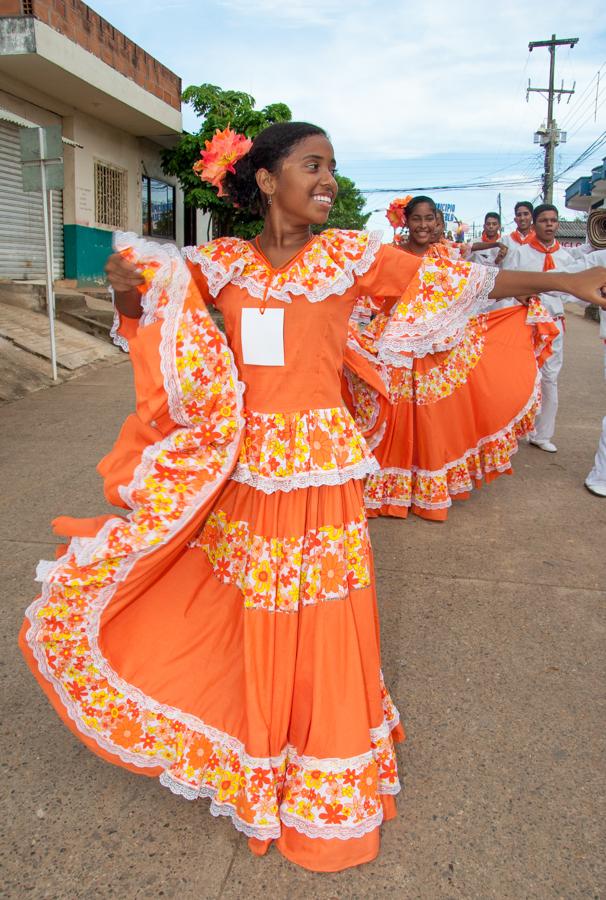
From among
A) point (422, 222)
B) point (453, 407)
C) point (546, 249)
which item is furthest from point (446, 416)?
point (546, 249)

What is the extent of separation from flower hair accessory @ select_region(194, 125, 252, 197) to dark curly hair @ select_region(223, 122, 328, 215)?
0.07 feet

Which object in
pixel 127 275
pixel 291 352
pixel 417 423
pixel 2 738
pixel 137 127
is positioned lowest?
pixel 2 738

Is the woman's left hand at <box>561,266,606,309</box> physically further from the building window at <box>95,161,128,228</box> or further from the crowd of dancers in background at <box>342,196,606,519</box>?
the building window at <box>95,161,128,228</box>

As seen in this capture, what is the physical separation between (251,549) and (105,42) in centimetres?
1404

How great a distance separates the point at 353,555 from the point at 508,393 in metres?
3.20

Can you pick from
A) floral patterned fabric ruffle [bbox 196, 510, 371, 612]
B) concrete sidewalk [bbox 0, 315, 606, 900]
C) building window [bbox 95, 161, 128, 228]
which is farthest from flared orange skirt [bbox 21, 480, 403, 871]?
building window [bbox 95, 161, 128, 228]

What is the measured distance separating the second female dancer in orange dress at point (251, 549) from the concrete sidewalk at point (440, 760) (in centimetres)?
14

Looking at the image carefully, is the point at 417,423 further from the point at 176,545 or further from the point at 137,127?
the point at 137,127

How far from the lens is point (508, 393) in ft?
16.3

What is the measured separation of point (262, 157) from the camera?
7.14 ft

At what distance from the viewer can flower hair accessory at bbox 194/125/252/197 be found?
89.0 inches

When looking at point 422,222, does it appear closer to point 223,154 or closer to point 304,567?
point 223,154

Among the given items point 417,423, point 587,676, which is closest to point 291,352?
point 587,676

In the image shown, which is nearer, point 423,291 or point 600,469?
point 423,291
